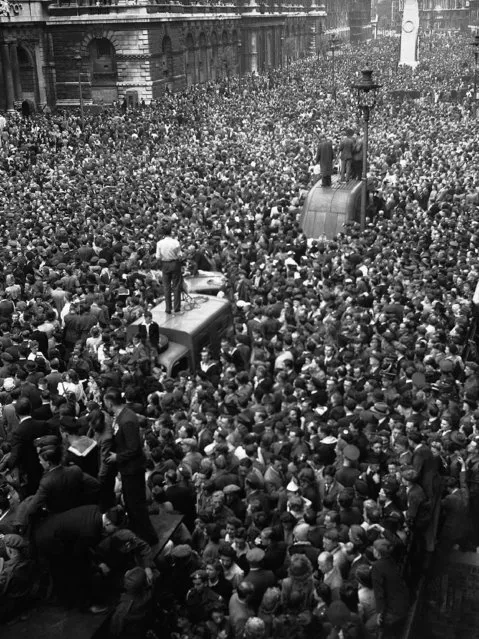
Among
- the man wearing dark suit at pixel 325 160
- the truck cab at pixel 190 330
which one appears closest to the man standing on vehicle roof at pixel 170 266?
the truck cab at pixel 190 330

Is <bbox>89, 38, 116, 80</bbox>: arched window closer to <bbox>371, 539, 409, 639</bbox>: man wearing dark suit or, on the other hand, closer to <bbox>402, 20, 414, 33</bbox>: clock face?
<bbox>402, 20, 414, 33</bbox>: clock face

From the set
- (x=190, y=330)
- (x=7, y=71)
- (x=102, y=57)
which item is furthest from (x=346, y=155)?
(x=102, y=57)

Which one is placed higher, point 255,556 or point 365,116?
point 365,116

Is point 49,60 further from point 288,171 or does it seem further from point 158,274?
point 158,274

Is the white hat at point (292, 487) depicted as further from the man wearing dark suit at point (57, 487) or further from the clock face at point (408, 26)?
the clock face at point (408, 26)

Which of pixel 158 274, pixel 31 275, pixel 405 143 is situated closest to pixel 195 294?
pixel 158 274

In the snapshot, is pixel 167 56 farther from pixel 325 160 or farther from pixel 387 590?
pixel 387 590

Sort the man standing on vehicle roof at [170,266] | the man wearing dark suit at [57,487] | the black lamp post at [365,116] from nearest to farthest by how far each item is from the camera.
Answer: the man wearing dark suit at [57,487], the man standing on vehicle roof at [170,266], the black lamp post at [365,116]
